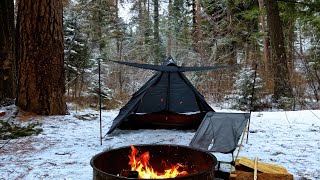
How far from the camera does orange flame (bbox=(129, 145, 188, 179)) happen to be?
2.30 metres

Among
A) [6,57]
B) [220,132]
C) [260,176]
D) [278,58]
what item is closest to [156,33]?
[278,58]

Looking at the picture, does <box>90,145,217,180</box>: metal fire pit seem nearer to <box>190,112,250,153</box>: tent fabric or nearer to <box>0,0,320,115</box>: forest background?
<box>190,112,250,153</box>: tent fabric

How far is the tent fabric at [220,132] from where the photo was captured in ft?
10.1

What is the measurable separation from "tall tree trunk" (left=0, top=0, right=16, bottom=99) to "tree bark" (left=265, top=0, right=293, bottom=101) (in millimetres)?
6000

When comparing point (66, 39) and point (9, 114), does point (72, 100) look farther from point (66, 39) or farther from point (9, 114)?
point (9, 114)

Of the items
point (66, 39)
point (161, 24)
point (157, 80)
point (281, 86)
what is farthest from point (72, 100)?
point (161, 24)

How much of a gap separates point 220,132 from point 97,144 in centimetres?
163

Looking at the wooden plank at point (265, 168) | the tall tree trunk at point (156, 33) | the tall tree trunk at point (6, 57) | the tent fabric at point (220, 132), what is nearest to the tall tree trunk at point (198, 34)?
the tall tree trunk at point (156, 33)

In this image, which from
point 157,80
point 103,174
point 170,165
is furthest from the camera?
point 157,80

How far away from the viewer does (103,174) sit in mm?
1913

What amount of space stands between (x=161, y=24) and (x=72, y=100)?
8.20 m

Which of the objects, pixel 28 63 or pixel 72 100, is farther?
pixel 72 100

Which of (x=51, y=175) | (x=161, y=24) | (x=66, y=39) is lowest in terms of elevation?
(x=51, y=175)

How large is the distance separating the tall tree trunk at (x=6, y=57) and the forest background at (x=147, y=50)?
0.06ft
